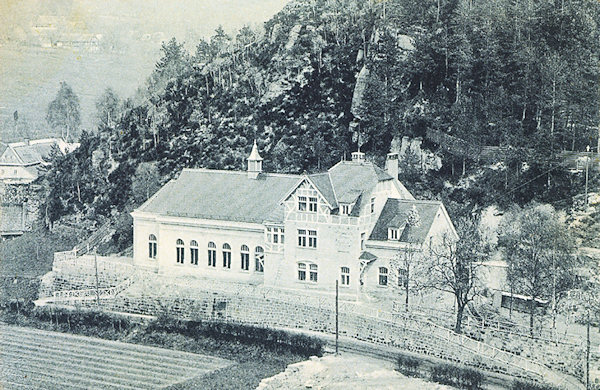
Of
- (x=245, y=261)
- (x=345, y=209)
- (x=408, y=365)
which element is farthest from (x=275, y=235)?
(x=408, y=365)

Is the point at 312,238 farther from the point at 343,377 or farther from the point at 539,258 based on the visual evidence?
the point at 539,258

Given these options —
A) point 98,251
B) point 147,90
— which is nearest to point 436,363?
point 98,251

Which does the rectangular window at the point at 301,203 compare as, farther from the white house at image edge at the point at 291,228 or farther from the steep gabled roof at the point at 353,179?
the steep gabled roof at the point at 353,179

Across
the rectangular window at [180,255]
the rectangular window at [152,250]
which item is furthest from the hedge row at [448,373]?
the rectangular window at [152,250]

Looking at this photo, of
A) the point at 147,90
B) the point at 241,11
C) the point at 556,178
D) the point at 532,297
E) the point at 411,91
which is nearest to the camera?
the point at 532,297

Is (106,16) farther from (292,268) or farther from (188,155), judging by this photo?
(188,155)

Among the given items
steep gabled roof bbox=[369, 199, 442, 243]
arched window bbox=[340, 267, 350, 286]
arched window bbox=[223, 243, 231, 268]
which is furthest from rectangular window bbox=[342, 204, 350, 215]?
arched window bbox=[223, 243, 231, 268]

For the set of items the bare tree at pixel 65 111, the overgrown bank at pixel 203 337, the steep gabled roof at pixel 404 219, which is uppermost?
the bare tree at pixel 65 111
